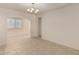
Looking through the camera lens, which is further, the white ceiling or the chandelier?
the chandelier

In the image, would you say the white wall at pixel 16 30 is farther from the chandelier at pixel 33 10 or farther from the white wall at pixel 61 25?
the white wall at pixel 61 25

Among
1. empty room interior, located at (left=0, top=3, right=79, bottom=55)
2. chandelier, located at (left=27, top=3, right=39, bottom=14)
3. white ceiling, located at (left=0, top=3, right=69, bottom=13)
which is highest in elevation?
white ceiling, located at (left=0, top=3, right=69, bottom=13)

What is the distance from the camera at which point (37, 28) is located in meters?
2.79

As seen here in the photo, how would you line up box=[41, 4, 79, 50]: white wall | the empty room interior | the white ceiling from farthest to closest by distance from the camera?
box=[41, 4, 79, 50]: white wall, the empty room interior, the white ceiling

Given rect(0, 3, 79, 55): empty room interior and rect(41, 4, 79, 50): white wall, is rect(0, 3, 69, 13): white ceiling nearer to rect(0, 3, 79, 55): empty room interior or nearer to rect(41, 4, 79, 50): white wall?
rect(0, 3, 79, 55): empty room interior

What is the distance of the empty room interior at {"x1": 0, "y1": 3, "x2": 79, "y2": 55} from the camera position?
7.95ft

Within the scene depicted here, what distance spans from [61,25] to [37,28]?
2.30ft

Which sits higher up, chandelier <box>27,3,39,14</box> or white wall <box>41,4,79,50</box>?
chandelier <box>27,3,39,14</box>

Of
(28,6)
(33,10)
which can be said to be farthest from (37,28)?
(28,6)

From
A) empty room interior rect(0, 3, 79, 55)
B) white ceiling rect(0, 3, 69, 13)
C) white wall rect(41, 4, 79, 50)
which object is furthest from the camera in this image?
white wall rect(41, 4, 79, 50)

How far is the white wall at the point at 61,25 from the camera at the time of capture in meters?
2.81

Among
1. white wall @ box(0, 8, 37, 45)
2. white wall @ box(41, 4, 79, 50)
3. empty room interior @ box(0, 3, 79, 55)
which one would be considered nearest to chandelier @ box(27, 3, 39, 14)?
empty room interior @ box(0, 3, 79, 55)

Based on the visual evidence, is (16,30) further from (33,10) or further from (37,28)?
(33,10)
